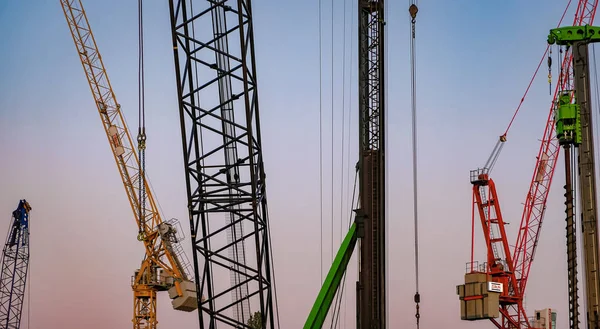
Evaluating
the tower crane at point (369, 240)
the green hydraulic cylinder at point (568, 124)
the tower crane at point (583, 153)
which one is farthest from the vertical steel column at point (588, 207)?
the tower crane at point (369, 240)

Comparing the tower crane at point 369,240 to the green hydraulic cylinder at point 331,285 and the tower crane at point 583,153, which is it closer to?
the green hydraulic cylinder at point 331,285

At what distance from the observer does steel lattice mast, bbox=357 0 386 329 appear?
50500mm

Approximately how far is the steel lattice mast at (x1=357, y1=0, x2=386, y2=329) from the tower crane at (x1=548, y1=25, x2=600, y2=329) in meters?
10.4

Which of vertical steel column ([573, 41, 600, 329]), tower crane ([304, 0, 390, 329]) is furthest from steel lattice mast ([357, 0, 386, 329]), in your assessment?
vertical steel column ([573, 41, 600, 329])

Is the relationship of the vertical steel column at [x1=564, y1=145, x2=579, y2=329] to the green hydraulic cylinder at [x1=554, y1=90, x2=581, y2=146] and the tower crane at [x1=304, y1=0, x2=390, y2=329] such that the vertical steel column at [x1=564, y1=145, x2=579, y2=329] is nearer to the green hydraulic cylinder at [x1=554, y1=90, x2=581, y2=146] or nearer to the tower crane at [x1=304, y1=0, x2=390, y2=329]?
the green hydraulic cylinder at [x1=554, y1=90, x2=581, y2=146]

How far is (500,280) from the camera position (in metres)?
93.0

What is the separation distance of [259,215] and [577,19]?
35.0 metres

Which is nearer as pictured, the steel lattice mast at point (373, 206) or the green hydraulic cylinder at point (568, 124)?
the steel lattice mast at point (373, 206)

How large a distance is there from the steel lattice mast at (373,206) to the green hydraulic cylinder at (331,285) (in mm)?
665

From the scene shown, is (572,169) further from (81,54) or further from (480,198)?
(81,54)

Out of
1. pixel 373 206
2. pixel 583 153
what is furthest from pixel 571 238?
pixel 373 206

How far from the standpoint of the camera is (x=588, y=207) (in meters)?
53.6

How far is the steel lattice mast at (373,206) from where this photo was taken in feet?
166

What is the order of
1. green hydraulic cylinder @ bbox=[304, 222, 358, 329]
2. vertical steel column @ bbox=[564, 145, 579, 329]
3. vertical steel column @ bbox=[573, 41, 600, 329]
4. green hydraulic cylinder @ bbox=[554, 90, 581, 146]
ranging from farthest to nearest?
green hydraulic cylinder @ bbox=[554, 90, 581, 146], vertical steel column @ bbox=[564, 145, 579, 329], vertical steel column @ bbox=[573, 41, 600, 329], green hydraulic cylinder @ bbox=[304, 222, 358, 329]
